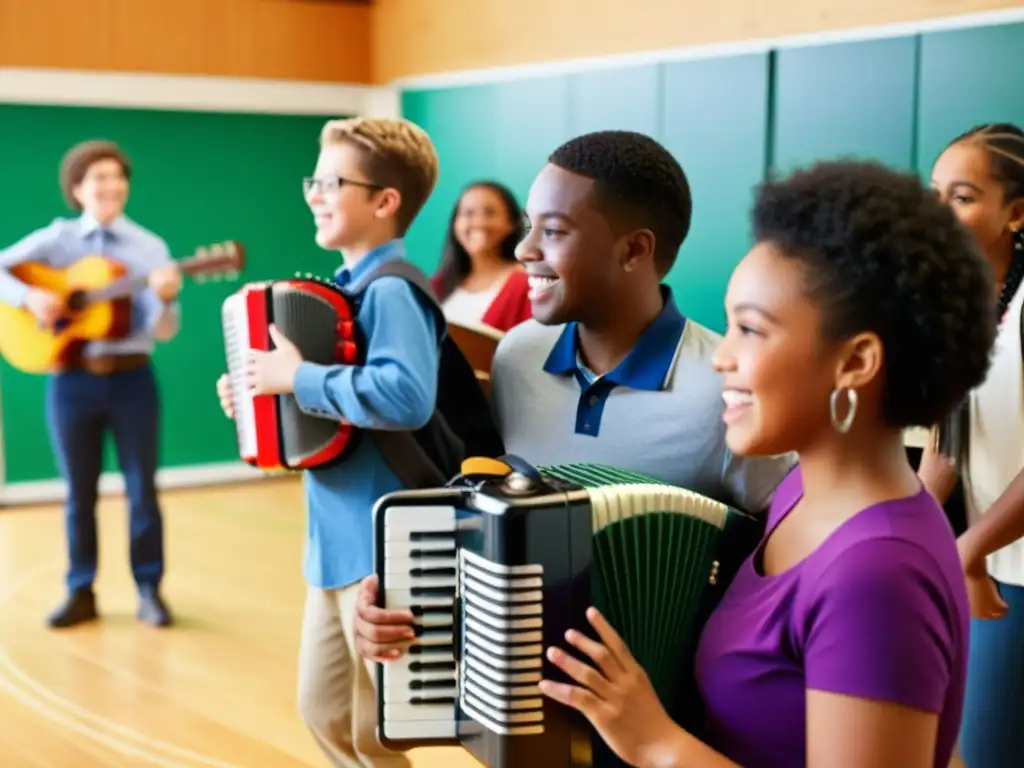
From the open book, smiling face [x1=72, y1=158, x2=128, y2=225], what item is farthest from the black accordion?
smiling face [x1=72, y1=158, x2=128, y2=225]

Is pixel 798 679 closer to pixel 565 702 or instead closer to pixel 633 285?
pixel 565 702

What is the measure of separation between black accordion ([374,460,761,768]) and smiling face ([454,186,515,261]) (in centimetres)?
321

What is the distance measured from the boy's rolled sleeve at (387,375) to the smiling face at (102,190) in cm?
247

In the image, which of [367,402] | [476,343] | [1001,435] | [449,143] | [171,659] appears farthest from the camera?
[449,143]

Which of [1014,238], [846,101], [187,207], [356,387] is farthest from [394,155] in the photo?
[187,207]

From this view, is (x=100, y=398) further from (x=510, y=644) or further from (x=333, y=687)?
(x=510, y=644)

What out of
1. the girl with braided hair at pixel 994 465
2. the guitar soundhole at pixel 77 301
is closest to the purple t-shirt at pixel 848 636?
the girl with braided hair at pixel 994 465

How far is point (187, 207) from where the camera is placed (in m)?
6.27

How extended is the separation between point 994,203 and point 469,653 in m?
1.28

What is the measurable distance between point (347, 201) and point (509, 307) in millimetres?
1842

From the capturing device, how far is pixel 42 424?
19.8ft

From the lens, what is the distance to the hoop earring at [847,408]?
1175 mm

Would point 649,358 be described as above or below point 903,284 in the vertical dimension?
below

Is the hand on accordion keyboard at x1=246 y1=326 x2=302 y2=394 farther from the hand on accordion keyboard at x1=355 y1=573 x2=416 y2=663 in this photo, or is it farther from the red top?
the red top
